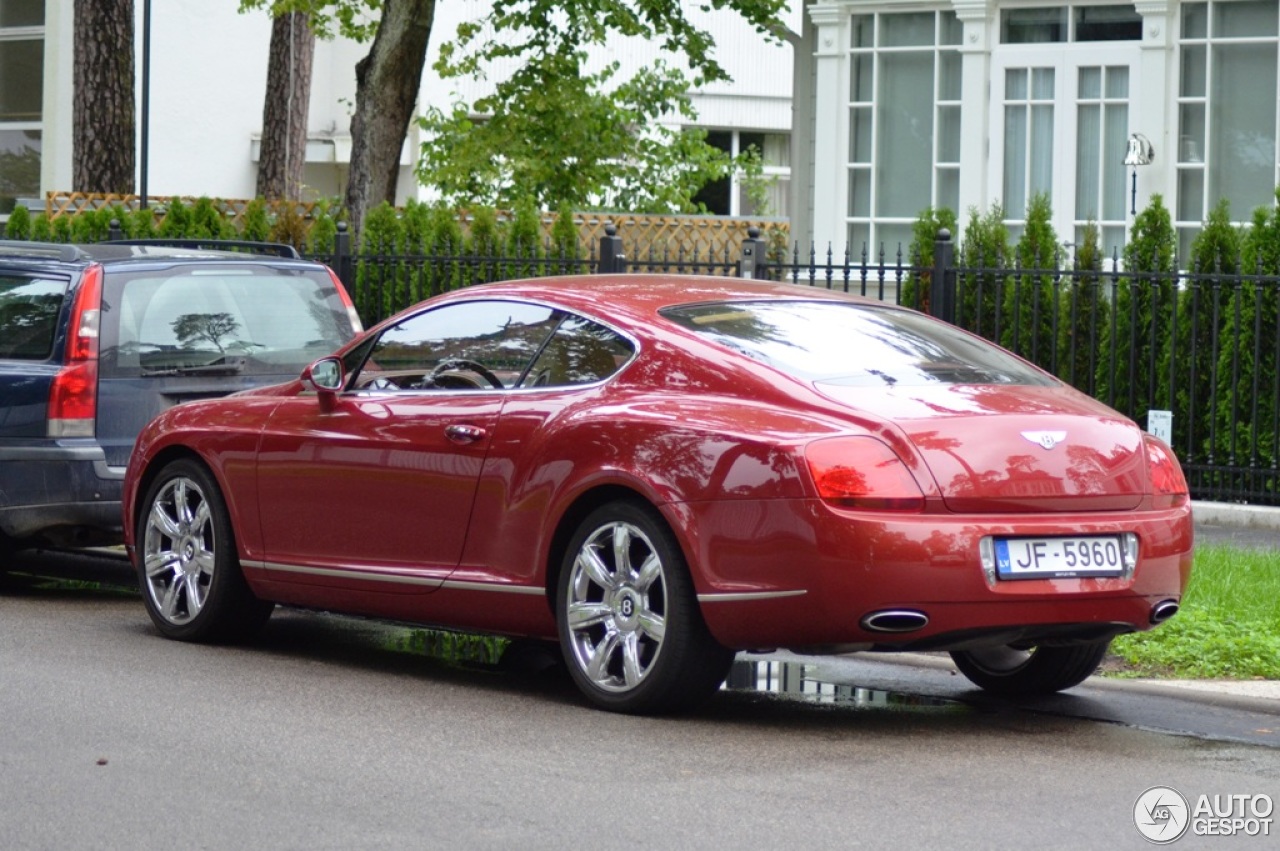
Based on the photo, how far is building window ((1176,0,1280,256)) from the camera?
65.8 ft

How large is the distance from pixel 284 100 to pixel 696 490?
26.1 metres

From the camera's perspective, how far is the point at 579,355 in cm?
791

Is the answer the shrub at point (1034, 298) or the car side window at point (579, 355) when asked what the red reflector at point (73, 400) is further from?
the shrub at point (1034, 298)

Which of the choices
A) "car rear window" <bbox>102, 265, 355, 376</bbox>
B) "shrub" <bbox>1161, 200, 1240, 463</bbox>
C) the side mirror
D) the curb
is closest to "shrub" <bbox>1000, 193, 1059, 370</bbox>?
"shrub" <bbox>1161, 200, 1240, 463</bbox>

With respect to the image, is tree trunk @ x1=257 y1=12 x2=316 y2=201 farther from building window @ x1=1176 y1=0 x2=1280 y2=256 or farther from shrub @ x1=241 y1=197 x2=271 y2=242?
building window @ x1=1176 y1=0 x2=1280 y2=256

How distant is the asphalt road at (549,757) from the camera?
5766 millimetres

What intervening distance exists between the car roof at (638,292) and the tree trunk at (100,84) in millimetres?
18568

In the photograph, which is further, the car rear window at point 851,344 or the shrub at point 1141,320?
the shrub at point 1141,320

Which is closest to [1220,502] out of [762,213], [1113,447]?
[1113,447]

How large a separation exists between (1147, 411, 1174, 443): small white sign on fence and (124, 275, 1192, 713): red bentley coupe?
21.0 ft

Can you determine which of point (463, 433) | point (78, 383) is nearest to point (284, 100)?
point (78, 383)

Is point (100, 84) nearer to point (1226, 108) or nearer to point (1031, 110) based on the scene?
point (1031, 110)

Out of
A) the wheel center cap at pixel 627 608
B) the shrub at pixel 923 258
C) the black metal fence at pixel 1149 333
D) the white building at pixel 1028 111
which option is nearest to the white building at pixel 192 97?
the white building at pixel 1028 111

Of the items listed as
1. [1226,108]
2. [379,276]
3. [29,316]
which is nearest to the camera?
[29,316]
